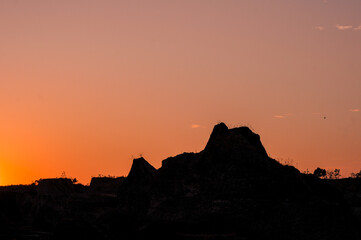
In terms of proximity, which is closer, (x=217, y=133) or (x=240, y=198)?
(x=240, y=198)

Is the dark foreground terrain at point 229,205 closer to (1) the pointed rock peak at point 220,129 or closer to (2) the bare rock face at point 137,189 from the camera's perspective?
(1) the pointed rock peak at point 220,129

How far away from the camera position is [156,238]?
11664 mm

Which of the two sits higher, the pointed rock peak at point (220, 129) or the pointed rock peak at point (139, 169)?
the pointed rock peak at point (220, 129)

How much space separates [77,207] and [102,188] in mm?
4644

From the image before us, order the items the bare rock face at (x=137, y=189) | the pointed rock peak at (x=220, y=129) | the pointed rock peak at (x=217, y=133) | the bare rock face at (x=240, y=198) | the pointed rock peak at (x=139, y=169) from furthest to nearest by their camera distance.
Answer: the pointed rock peak at (x=139, y=169)
the bare rock face at (x=137, y=189)
the pointed rock peak at (x=220, y=129)
the pointed rock peak at (x=217, y=133)
the bare rock face at (x=240, y=198)

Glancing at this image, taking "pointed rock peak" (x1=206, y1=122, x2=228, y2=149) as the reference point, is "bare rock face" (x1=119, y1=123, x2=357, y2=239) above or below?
below

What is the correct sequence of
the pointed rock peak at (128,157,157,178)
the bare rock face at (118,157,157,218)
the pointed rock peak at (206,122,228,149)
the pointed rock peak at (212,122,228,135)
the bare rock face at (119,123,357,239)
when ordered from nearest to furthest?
the bare rock face at (119,123,357,239), the pointed rock peak at (206,122,228,149), the pointed rock peak at (212,122,228,135), the bare rock face at (118,157,157,218), the pointed rock peak at (128,157,157,178)

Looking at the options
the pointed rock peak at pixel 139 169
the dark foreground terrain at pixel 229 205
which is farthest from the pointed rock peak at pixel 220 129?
the pointed rock peak at pixel 139 169

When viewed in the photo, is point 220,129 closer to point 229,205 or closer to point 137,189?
point 229,205

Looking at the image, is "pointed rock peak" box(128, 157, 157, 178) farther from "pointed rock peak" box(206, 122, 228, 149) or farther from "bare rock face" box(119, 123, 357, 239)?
"pointed rock peak" box(206, 122, 228, 149)

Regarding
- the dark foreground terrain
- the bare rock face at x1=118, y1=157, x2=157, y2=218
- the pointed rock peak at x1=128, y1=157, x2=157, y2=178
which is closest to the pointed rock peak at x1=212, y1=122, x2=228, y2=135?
the dark foreground terrain

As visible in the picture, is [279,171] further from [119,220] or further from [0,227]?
[0,227]

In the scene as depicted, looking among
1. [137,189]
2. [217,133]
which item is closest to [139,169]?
[137,189]

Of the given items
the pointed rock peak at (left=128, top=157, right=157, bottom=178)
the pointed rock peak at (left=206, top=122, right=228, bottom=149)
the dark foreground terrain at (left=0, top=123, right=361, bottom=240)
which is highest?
the pointed rock peak at (left=206, top=122, right=228, bottom=149)
